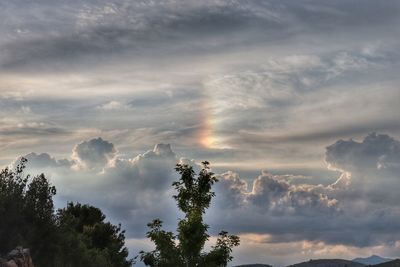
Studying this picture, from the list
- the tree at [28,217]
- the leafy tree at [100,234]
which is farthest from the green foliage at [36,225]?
the leafy tree at [100,234]

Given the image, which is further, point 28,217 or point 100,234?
point 100,234

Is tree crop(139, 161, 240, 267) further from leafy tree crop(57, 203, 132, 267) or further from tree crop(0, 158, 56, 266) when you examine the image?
leafy tree crop(57, 203, 132, 267)

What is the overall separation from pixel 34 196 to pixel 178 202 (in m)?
20.1

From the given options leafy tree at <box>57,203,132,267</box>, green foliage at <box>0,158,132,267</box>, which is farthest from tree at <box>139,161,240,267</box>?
leafy tree at <box>57,203,132,267</box>

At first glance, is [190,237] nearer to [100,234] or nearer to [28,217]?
[28,217]

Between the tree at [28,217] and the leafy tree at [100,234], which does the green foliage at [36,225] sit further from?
the leafy tree at [100,234]

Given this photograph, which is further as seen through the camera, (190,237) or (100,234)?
(100,234)

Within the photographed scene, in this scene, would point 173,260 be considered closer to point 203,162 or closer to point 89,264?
→ point 203,162

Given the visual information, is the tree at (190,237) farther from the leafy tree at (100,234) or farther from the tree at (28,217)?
the leafy tree at (100,234)

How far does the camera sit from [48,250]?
60250 mm

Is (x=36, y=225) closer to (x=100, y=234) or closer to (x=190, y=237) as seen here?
(x=190, y=237)

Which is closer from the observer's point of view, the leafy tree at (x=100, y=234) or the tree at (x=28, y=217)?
the tree at (x=28, y=217)

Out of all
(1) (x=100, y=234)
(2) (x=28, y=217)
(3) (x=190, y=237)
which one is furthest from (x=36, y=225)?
(1) (x=100, y=234)

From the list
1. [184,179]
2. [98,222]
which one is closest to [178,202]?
[184,179]
